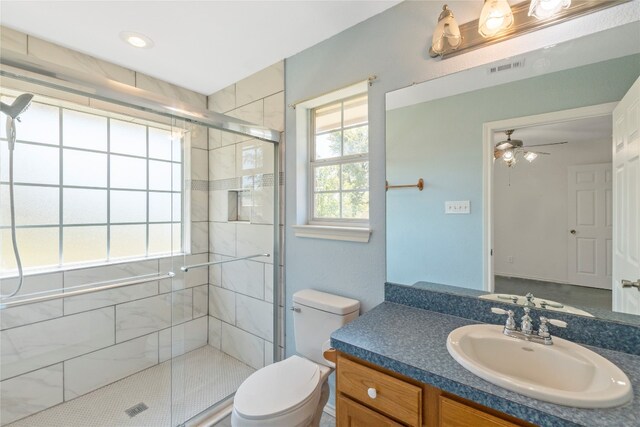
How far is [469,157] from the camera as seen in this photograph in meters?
1.31

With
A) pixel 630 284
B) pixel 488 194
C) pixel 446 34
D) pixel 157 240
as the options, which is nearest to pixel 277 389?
pixel 488 194

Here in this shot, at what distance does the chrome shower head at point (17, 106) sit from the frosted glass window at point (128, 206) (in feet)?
2.32

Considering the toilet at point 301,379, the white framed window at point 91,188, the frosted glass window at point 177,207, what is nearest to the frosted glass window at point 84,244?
the white framed window at point 91,188

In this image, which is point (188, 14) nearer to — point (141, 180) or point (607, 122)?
point (141, 180)

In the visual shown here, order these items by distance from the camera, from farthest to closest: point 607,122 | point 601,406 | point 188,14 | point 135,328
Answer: point 135,328, point 188,14, point 607,122, point 601,406

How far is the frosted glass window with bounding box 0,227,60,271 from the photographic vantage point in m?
1.67

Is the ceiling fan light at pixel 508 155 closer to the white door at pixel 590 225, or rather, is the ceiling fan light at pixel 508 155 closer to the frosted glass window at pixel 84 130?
the white door at pixel 590 225

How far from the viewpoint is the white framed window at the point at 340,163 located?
1828 mm

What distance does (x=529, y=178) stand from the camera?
1.20m

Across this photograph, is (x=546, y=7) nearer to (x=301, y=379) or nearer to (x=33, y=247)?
(x=301, y=379)

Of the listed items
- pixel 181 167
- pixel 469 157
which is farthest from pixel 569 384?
pixel 181 167

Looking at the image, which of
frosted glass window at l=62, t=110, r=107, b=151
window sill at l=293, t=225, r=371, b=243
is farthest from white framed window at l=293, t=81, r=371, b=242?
frosted glass window at l=62, t=110, r=107, b=151

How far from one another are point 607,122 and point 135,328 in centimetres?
301

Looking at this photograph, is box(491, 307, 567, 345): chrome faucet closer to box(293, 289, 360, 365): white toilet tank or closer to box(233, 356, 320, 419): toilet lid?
box(293, 289, 360, 365): white toilet tank
